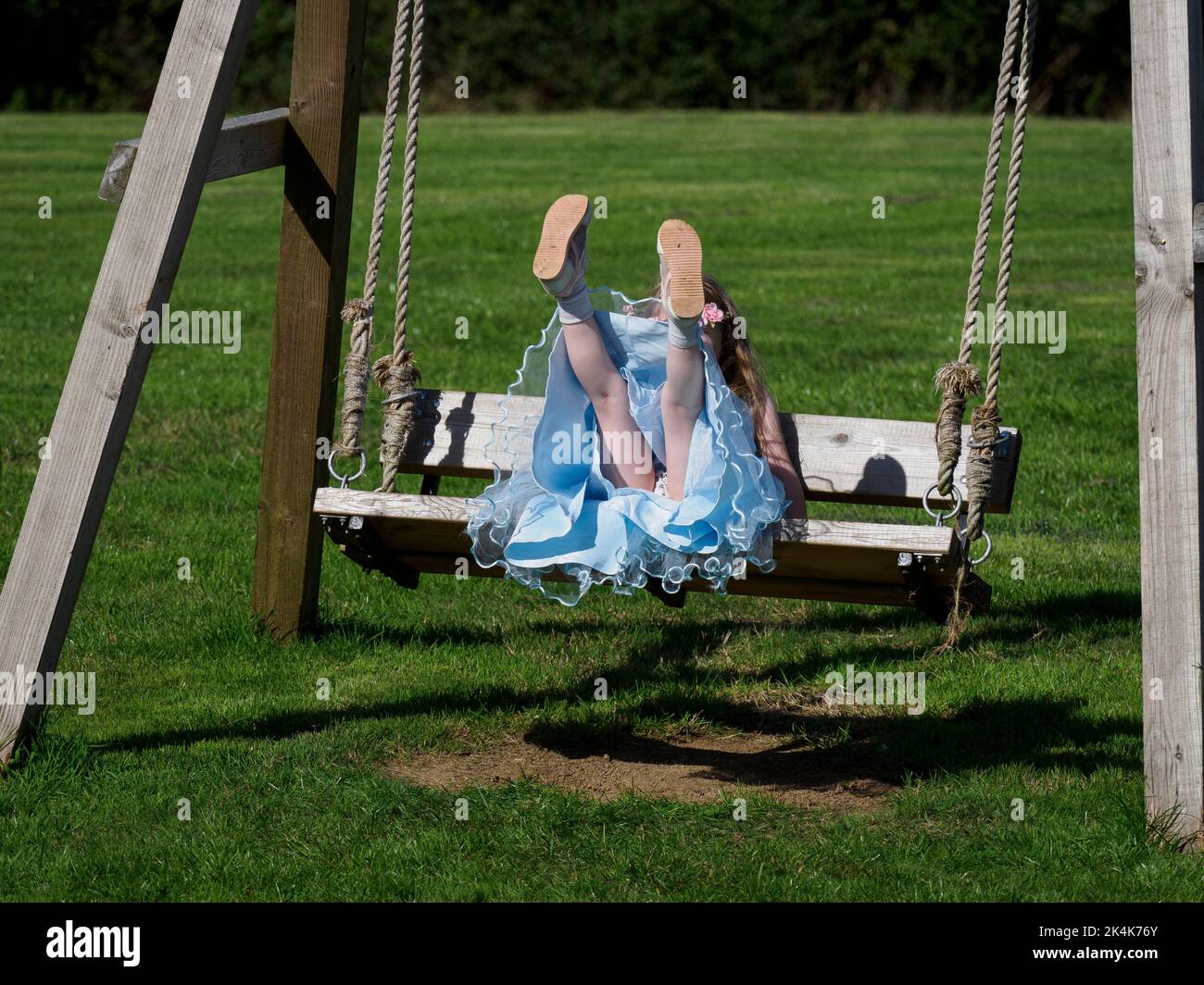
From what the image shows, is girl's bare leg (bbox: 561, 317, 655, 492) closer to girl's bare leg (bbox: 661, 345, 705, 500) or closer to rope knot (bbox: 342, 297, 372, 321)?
girl's bare leg (bbox: 661, 345, 705, 500)

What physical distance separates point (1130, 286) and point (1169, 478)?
24.6ft

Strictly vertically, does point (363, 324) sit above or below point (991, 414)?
above

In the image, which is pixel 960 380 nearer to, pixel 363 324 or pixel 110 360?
pixel 363 324

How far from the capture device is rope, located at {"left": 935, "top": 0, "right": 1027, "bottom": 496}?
145 inches

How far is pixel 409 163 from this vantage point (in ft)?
13.5

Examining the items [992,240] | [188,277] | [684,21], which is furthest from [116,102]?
[992,240]

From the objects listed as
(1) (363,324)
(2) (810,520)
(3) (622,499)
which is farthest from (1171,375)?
(1) (363,324)

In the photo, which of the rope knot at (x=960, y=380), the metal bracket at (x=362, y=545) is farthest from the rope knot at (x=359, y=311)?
the rope knot at (x=960, y=380)

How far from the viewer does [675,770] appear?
4172mm

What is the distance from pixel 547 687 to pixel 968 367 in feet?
5.31

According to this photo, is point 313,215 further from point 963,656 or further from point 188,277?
point 188,277

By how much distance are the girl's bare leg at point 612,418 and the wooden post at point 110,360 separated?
3.37 feet

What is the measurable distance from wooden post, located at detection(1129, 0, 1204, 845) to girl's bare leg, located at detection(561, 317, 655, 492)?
3.90 feet

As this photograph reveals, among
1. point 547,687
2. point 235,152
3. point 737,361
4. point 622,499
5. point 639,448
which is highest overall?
point 235,152
